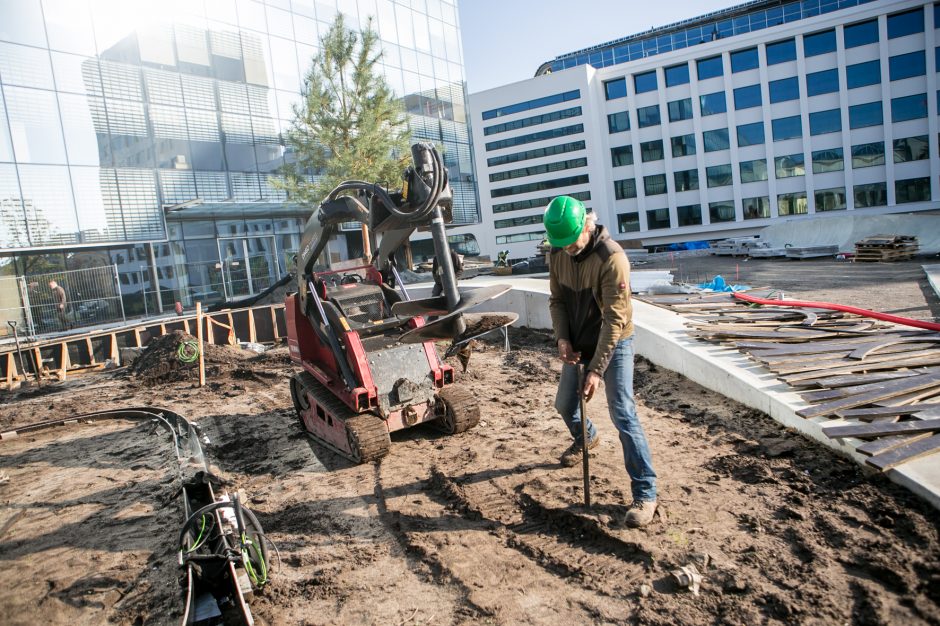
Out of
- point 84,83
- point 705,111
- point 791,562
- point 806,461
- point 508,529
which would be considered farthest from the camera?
point 705,111

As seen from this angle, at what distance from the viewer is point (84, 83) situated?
1912 cm

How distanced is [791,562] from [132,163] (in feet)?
72.6

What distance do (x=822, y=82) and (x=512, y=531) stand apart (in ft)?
156

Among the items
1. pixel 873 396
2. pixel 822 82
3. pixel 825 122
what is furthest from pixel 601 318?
pixel 822 82

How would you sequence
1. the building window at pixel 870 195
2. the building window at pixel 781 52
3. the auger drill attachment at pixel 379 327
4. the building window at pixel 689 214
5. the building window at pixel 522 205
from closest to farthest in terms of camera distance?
the auger drill attachment at pixel 379 327
the building window at pixel 870 195
the building window at pixel 781 52
the building window at pixel 689 214
the building window at pixel 522 205

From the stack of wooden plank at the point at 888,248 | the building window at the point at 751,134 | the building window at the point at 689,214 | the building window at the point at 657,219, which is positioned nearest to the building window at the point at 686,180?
the building window at the point at 689,214

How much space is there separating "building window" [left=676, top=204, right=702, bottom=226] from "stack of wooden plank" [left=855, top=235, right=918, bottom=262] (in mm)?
26318

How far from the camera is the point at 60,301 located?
18.0 meters

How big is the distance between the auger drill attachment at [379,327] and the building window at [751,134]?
44.0 m

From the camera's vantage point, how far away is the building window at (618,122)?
160 ft

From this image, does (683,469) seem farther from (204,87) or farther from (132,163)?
(204,87)

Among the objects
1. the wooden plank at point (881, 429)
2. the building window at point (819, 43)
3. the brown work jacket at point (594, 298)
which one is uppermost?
the building window at point (819, 43)

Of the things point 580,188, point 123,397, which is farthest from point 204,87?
point 580,188

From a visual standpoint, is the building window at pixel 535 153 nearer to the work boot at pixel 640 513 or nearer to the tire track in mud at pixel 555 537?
the tire track in mud at pixel 555 537
